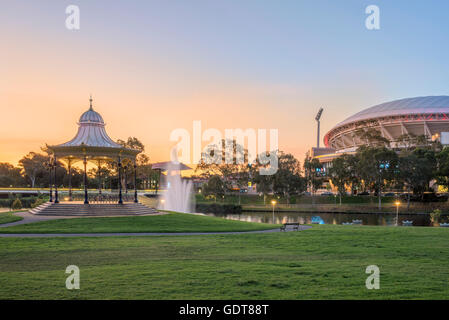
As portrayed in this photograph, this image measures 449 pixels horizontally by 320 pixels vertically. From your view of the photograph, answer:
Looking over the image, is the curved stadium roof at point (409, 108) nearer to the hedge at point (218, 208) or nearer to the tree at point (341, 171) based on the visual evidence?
the tree at point (341, 171)

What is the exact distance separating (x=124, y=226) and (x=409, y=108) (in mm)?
89447

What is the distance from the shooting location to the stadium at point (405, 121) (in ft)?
294

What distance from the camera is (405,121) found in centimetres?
9119

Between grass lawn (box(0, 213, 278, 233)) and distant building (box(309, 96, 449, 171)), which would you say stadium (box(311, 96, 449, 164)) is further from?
grass lawn (box(0, 213, 278, 233))

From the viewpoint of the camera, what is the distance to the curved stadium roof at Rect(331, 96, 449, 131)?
91.1 m

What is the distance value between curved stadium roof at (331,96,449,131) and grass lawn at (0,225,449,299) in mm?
83836

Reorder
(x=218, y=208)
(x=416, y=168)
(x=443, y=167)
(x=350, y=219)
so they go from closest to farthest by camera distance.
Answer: (x=350, y=219), (x=443, y=167), (x=416, y=168), (x=218, y=208)

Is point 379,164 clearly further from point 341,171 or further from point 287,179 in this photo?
point 287,179

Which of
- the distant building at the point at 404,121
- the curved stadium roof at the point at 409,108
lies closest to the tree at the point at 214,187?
the distant building at the point at 404,121

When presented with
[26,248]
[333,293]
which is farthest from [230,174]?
[333,293]

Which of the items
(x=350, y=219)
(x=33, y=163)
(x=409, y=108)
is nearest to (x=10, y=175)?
(x=33, y=163)

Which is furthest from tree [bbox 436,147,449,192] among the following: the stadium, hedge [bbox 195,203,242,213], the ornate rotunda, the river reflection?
the ornate rotunda

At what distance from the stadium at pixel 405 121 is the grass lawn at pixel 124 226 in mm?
71154
